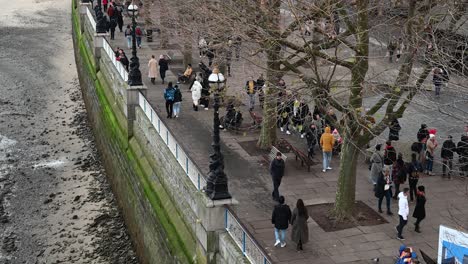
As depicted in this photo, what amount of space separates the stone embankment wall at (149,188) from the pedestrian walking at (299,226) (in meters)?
1.81

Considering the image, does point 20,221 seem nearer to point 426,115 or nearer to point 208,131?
point 208,131

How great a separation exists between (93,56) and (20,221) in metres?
13.0

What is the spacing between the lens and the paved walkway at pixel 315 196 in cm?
1738

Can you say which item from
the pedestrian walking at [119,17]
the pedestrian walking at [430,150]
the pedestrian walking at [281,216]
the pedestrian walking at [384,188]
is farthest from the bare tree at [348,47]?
the pedestrian walking at [119,17]

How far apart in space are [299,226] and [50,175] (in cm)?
1665

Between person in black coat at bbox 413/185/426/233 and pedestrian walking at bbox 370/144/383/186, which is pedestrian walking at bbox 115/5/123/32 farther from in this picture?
person in black coat at bbox 413/185/426/233

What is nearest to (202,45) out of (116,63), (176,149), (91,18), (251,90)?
(251,90)

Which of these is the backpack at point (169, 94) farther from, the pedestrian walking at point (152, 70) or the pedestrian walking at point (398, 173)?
the pedestrian walking at point (398, 173)

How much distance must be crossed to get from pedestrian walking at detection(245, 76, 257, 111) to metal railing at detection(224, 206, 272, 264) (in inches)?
326

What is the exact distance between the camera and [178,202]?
19344 millimetres

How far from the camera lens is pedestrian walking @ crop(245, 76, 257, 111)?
83.4ft

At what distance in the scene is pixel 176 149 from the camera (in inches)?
792

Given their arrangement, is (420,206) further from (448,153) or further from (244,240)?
(244,240)

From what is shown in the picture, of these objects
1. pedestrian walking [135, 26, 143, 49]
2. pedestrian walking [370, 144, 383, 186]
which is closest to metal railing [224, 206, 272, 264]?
pedestrian walking [370, 144, 383, 186]
